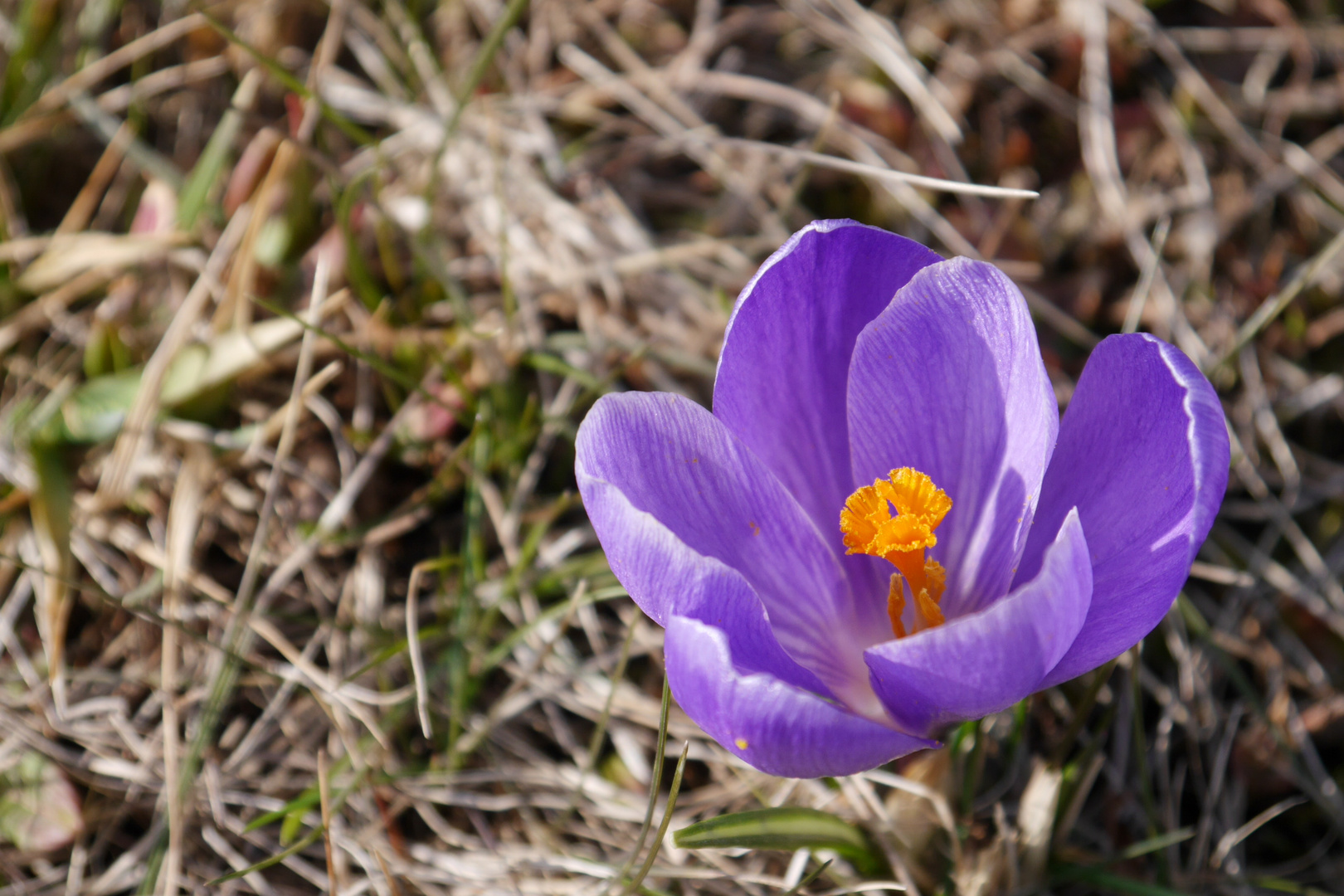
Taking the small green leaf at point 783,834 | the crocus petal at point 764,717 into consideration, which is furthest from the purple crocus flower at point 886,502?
the small green leaf at point 783,834

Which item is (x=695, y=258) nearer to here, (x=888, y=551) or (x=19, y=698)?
(x=888, y=551)

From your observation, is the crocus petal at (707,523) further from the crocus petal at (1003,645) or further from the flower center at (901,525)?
the crocus petal at (1003,645)

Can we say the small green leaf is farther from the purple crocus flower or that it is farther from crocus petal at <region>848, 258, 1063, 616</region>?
crocus petal at <region>848, 258, 1063, 616</region>

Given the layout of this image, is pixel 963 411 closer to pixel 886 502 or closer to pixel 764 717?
pixel 886 502

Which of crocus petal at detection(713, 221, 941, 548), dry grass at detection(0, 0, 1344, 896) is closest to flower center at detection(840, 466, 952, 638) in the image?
crocus petal at detection(713, 221, 941, 548)

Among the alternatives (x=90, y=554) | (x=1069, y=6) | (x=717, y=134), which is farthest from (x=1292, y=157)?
(x=90, y=554)
